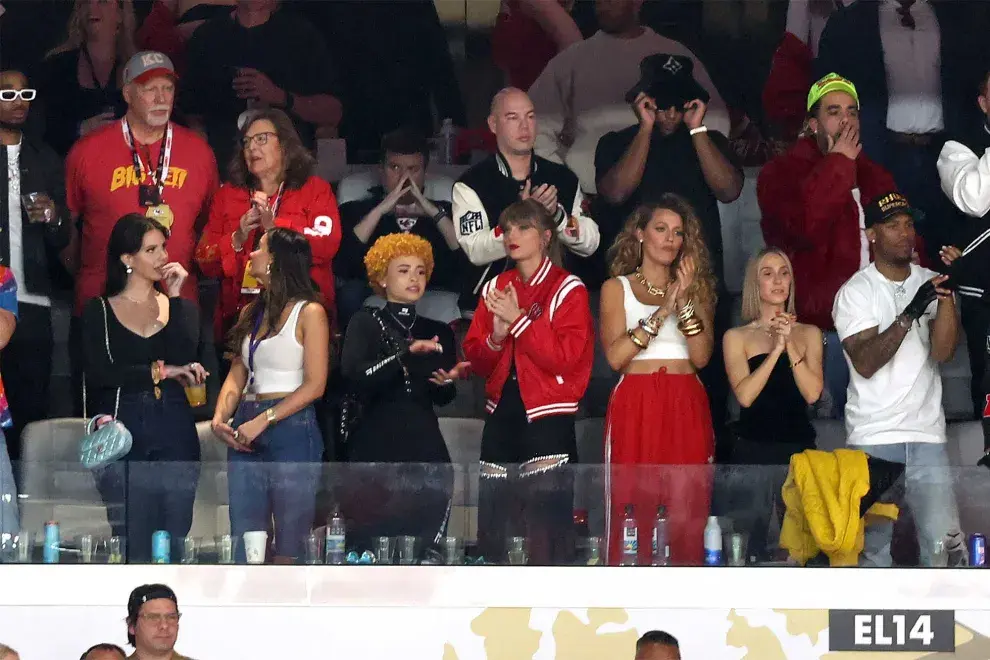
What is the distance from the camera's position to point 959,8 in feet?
34.7

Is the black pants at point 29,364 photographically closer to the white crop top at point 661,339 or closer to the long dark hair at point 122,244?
the long dark hair at point 122,244

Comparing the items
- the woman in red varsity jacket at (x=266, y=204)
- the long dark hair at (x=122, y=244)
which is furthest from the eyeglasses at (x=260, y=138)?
the long dark hair at (x=122, y=244)

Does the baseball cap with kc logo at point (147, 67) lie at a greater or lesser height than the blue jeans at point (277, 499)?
greater

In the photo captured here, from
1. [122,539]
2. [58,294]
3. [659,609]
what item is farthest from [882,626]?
[58,294]

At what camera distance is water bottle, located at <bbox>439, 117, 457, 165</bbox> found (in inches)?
413

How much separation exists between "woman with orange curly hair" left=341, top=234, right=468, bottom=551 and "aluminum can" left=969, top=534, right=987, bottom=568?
2.27 metres

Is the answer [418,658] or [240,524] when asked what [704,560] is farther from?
[240,524]

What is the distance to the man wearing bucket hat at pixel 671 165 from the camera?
962 centimetres

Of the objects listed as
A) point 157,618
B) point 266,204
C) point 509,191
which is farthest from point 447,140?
point 157,618

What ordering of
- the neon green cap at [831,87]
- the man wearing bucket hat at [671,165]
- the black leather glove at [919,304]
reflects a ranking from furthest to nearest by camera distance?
the man wearing bucket hat at [671,165]
the neon green cap at [831,87]
the black leather glove at [919,304]

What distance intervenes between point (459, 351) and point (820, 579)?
7.42 feet

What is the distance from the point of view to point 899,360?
8.77 metres

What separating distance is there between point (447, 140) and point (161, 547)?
10.4 feet

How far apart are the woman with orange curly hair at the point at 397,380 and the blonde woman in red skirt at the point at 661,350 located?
29.0 inches
